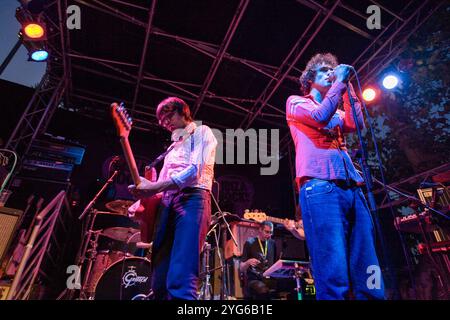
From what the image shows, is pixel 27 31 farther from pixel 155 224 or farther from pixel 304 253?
pixel 304 253

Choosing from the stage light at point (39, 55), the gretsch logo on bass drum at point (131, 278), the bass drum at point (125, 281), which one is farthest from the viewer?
the stage light at point (39, 55)

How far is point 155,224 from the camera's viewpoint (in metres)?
2.10

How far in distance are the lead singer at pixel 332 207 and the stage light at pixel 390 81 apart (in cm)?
612

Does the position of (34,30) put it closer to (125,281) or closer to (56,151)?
(56,151)

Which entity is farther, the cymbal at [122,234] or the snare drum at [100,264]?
the cymbal at [122,234]

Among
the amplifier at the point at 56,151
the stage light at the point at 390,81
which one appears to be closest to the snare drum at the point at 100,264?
the amplifier at the point at 56,151

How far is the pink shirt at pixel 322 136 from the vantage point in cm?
171

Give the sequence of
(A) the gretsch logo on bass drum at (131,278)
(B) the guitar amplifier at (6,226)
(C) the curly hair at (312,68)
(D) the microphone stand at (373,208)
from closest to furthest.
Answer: (D) the microphone stand at (373,208), (C) the curly hair at (312,68), (B) the guitar amplifier at (6,226), (A) the gretsch logo on bass drum at (131,278)

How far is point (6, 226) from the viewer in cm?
300

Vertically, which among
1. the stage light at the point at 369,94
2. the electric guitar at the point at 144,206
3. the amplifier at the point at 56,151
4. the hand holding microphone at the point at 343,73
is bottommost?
the electric guitar at the point at 144,206

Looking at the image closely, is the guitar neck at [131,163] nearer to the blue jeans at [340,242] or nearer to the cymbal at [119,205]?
the blue jeans at [340,242]

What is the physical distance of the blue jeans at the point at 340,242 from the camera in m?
1.41

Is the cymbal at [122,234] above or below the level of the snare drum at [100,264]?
above
